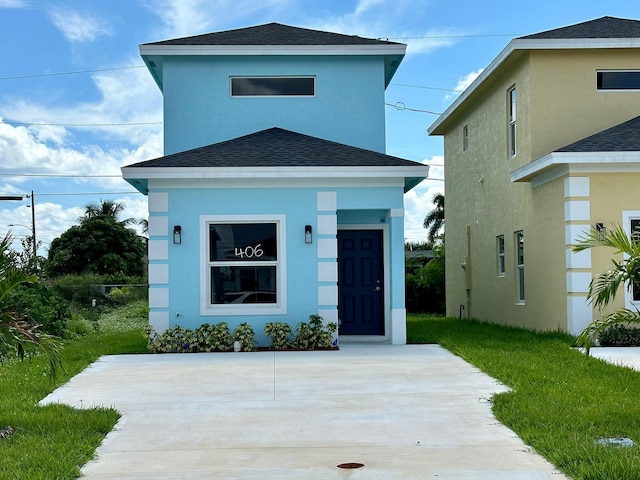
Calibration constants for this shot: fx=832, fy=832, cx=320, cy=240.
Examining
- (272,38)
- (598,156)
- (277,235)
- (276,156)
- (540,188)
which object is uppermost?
(272,38)

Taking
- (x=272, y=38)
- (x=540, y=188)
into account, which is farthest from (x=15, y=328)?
(x=272, y=38)

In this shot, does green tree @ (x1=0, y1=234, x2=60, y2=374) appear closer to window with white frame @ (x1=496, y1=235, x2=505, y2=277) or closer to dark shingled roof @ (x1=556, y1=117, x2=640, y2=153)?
dark shingled roof @ (x1=556, y1=117, x2=640, y2=153)

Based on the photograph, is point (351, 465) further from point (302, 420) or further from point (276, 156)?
point (276, 156)

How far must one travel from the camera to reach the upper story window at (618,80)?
16.7 metres

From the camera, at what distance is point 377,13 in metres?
19.8

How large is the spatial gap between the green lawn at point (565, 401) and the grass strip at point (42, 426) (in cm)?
381

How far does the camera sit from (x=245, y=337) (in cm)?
1420

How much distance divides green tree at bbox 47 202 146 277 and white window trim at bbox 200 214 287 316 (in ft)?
117

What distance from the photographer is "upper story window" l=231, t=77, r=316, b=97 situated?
17.6 metres

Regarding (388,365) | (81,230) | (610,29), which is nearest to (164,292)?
(388,365)

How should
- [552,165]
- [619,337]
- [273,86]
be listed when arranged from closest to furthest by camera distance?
[619,337] → [552,165] → [273,86]

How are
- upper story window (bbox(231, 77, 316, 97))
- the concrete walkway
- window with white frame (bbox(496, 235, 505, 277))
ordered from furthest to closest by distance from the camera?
1. window with white frame (bbox(496, 235, 505, 277))
2. upper story window (bbox(231, 77, 316, 97))
3. the concrete walkway

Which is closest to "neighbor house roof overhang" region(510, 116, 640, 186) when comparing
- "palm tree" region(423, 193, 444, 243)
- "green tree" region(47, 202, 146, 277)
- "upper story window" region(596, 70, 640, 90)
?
"upper story window" region(596, 70, 640, 90)

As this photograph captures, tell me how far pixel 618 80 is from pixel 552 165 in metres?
3.42
